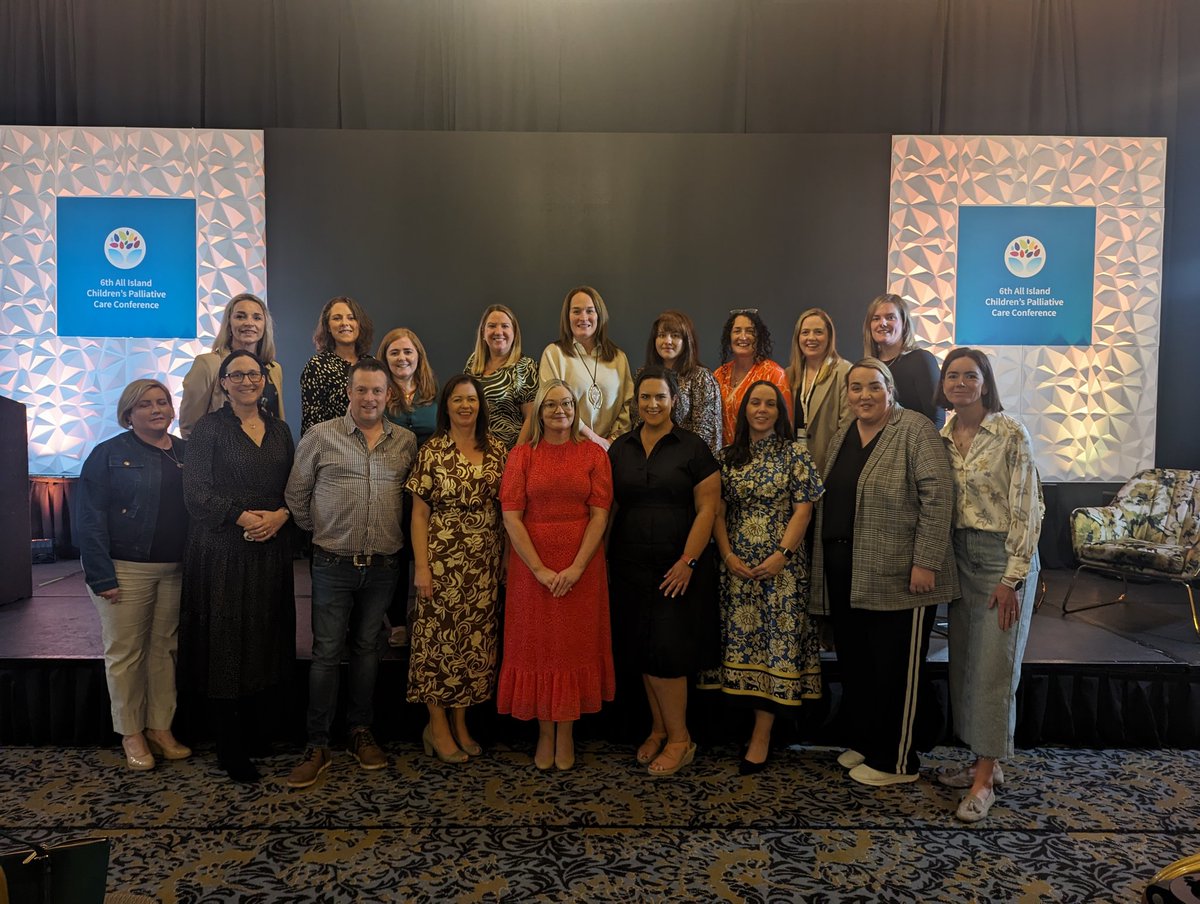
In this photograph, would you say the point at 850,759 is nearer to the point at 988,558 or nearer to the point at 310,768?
the point at 988,558

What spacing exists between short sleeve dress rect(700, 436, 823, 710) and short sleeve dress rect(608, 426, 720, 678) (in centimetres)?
11

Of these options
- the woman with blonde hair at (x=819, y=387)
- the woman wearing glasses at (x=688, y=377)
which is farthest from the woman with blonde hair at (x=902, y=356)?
Result: the woman wearing glasses at (x=688, y=377)

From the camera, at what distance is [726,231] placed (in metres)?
6.02

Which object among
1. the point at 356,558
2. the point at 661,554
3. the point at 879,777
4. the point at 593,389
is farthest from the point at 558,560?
the point at 879,777

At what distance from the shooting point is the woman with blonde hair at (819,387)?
3.65 meters

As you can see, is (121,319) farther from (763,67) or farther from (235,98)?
(763,67)

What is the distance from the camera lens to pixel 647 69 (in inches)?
245

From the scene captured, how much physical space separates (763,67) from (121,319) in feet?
18.6

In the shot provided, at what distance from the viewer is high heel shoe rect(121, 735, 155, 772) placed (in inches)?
125

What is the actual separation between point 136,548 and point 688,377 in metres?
2.54

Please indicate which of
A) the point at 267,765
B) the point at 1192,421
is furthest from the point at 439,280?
the point at 1192,421

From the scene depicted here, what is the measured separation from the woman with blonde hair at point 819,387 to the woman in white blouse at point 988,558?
0.71 m

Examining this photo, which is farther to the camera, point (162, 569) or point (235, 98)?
point (235, 98)

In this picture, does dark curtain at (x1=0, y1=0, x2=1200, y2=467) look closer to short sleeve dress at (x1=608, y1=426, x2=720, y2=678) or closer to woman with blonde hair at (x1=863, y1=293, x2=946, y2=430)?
woman with blonde hair at (x1=863, y1=293, x2=946, y2=430)
